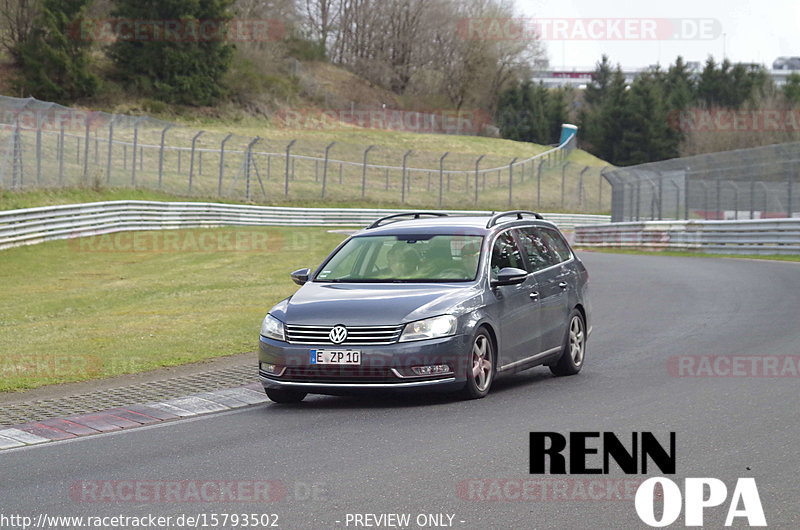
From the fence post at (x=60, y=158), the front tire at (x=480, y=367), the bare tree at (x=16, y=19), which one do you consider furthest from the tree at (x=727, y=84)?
the front tire at (x=480, y=367)

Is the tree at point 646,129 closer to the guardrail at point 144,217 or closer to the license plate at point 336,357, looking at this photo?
the guardrail at point 144,217

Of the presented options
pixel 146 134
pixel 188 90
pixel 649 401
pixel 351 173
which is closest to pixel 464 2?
pixel 188 90

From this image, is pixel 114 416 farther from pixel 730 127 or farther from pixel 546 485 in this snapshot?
pixel 730 127

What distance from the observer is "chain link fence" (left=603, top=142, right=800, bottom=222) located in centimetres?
3181

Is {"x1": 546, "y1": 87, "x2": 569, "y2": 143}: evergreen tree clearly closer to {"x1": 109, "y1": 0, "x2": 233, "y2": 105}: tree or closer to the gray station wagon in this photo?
{"x1": 109, "y1": 0, "x2": 233, "y2": 105}: tree

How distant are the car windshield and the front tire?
66 cm

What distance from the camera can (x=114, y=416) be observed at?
874 cm

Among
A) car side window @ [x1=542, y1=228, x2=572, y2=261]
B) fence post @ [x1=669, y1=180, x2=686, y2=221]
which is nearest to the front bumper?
car side window @ [x1=542, y1=228, x2=572, y2=261]

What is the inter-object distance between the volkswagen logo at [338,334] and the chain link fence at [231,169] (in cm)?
2382

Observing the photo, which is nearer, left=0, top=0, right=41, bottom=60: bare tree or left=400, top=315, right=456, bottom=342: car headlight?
left=400, top=315, right=456, bottom=342: car headlight

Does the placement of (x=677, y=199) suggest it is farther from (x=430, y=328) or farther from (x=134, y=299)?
(x=430, y=328)

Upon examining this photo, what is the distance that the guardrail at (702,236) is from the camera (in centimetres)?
3006

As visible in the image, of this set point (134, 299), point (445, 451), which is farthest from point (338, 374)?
point (134, 299)

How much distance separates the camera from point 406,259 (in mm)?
10078
